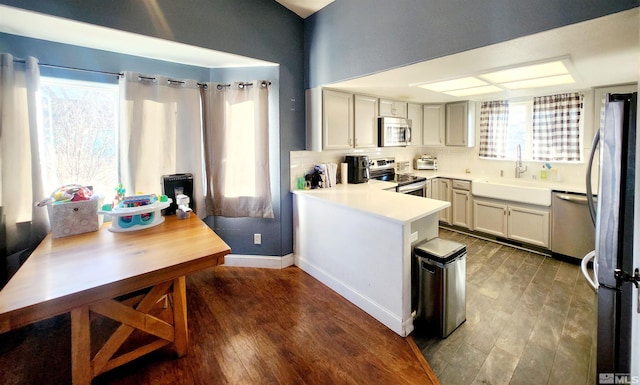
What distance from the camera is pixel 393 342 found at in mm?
2094

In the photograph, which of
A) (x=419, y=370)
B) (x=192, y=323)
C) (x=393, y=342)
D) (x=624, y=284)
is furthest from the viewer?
(x=192, y=323)

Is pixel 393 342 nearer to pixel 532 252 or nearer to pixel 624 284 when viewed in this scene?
pixel 624 284

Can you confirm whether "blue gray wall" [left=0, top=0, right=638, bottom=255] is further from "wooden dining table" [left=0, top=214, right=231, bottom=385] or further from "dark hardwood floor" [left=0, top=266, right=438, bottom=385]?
"wooden dining table" [left=0, top=214, right=231, bottom=385]

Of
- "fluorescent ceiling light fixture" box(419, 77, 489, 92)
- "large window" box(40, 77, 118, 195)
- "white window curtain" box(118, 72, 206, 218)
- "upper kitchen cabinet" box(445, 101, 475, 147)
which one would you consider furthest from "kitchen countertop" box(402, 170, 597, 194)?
"large window" box(40, 77, 118, 195)

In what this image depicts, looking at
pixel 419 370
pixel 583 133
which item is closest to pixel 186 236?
pixel 419 370

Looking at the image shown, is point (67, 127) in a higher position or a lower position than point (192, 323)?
higher

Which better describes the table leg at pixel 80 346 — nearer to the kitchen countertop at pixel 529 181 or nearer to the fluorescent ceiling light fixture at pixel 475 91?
the fluorescent ceiling light fixture at pixel 475 91

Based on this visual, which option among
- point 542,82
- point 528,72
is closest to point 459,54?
point 528,72

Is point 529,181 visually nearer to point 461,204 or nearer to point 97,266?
point 461,204

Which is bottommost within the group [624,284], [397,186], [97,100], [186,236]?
[624,284]

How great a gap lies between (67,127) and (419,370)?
11.4ft

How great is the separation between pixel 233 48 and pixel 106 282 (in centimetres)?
228

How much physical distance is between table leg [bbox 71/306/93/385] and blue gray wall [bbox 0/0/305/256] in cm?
184

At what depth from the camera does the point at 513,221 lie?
3803 mm
